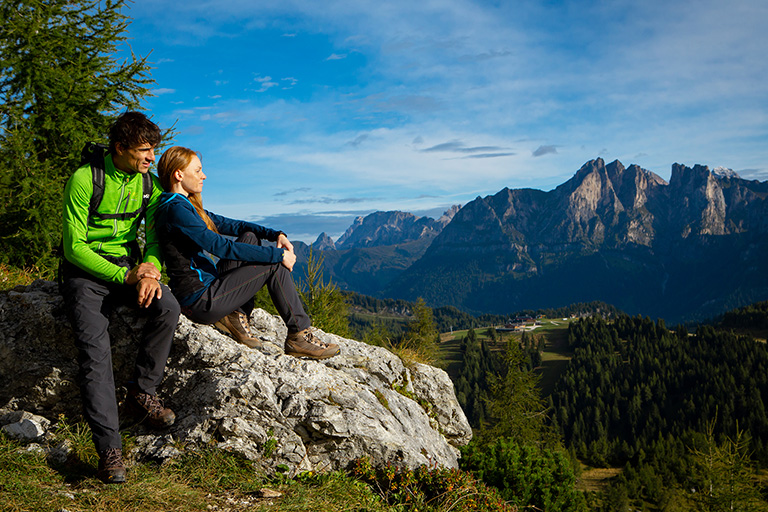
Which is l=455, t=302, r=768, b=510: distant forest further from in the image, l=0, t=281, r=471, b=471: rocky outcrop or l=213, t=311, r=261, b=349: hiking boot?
l=213, t=311, r=261, b=349: hiking boot

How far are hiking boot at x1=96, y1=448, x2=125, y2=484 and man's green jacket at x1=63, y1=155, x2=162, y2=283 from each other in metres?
1.86

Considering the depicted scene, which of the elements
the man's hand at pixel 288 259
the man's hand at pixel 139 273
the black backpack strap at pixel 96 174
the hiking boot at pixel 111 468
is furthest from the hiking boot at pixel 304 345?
the black backpack strap at pixel 96 174

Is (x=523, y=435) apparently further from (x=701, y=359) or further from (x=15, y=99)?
(x=701, y=359)

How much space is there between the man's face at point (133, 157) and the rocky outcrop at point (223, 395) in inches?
81.5

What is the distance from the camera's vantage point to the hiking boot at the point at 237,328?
7.10 m

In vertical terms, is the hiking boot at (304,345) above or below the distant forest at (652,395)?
above

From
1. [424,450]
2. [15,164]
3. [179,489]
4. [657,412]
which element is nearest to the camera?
[179,489]

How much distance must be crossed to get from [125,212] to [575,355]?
202258mm

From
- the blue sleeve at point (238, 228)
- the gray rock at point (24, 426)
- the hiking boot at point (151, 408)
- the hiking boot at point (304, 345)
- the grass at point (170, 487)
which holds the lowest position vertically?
the grass at point (170, 487)

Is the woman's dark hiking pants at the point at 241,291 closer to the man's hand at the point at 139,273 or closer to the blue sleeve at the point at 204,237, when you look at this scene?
the blue sleeve at the point at 204,237

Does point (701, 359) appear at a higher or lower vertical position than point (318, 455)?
lower

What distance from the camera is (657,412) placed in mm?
140625

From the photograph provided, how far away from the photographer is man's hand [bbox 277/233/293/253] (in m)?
6.71

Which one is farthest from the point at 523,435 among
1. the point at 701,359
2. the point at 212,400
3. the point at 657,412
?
the point at 701,359
